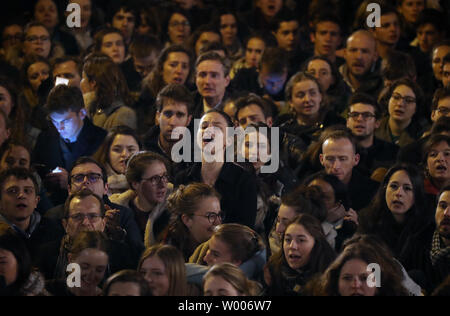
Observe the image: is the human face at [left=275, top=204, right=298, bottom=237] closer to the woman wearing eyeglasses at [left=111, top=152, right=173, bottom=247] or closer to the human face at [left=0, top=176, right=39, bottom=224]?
the woman wearing eyeglasses at [left=111, top=152, right=173, bottom=247]

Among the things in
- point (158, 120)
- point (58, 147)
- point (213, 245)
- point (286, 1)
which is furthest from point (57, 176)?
point (286, 1)

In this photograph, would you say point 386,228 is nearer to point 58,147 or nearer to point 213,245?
point 213,245

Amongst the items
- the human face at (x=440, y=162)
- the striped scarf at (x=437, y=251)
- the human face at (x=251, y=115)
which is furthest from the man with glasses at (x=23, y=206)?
the human face at (x=440, y=162)

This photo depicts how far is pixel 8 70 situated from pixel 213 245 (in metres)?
2.94

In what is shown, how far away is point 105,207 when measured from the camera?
18.7 ft

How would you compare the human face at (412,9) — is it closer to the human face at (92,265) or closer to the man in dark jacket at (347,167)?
the man in dark jacket at (347,167)

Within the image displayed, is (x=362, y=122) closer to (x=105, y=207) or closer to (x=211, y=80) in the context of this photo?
(x=211, y=80)

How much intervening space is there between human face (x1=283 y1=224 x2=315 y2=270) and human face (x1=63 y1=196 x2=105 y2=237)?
1.03 meters

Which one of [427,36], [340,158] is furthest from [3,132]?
[427,36]

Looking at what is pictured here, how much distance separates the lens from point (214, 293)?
484cm

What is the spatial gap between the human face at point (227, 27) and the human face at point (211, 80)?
137 centimetres

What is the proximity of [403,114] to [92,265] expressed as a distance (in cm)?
261

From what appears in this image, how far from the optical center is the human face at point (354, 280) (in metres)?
4.92

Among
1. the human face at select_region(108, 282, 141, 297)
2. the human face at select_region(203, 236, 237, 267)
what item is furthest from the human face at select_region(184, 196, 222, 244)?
the human face at select_region(108, 282, 141, 297)
